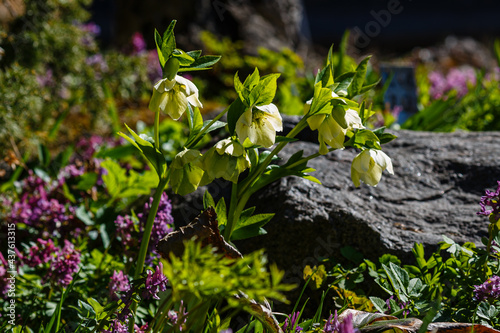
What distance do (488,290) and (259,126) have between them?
30.1 inches

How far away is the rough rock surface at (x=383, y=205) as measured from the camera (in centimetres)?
184

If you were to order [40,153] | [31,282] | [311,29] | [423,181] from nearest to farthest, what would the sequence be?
[31,282], [423,181], [40,153], [311,29]

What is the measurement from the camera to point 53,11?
10.1ft

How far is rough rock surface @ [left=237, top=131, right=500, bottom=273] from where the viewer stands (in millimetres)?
1842

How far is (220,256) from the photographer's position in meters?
1.04

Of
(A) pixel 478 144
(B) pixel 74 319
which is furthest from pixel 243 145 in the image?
(A) pixel 478 144

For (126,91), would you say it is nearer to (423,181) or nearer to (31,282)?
(31,282)

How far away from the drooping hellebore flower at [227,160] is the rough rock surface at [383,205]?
62 centimetres

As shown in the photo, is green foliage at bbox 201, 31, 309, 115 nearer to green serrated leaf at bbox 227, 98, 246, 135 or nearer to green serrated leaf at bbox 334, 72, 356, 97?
green serrated leaf at bbox 334, 72, 356, 97

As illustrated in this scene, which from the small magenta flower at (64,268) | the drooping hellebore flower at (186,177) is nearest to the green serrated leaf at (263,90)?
the drooping hellebore flower at (186,177)

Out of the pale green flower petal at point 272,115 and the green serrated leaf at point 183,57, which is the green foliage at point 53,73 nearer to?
the green serrated leaf at point 183,57

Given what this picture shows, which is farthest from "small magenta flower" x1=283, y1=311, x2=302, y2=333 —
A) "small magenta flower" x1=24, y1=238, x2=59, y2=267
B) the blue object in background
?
the blue object in background

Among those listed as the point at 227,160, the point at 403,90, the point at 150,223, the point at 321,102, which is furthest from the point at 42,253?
the point at 403,90

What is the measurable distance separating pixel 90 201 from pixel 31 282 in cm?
47
